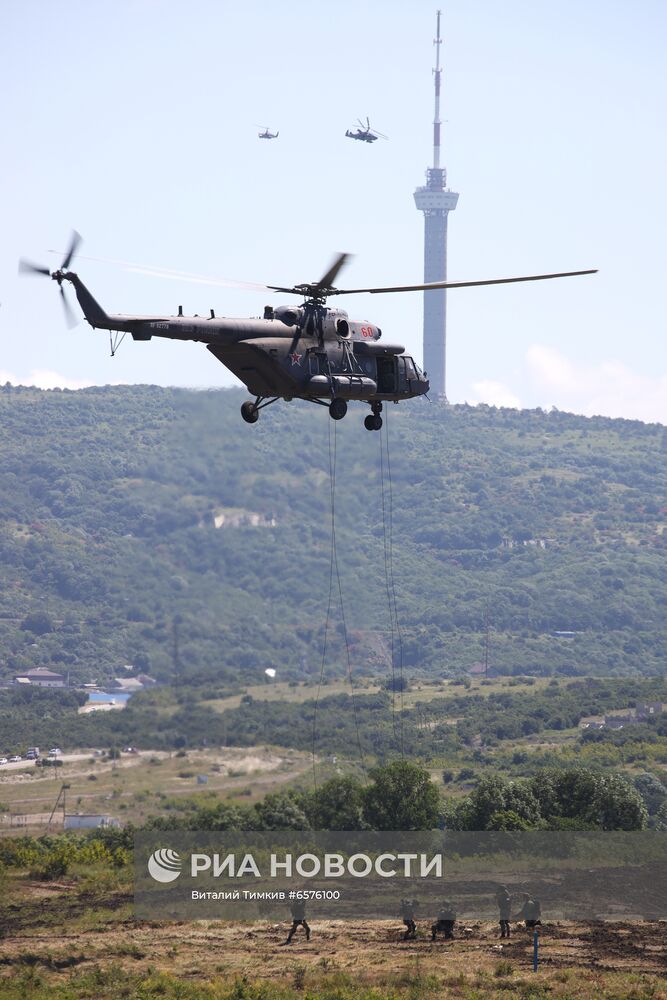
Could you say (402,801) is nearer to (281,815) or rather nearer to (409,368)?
(281,815)

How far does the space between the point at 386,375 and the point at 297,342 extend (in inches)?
191

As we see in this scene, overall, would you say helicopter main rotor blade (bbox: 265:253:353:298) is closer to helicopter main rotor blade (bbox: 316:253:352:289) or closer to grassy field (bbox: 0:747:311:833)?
helicopter main rotor blade (bbox: 316:253:352:289)

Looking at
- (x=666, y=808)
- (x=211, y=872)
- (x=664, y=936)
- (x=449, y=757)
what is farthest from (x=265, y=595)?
(x=664, y=936)

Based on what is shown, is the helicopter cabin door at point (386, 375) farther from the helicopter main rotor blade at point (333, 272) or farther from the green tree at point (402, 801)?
the green tree at point (402, 801)

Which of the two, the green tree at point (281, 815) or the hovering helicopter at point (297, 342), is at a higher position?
the hovering helicopter at point (297, 342)

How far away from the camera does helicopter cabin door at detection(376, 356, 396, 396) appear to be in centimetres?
5756

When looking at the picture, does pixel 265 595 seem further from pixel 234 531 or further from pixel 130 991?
pixel 130 991

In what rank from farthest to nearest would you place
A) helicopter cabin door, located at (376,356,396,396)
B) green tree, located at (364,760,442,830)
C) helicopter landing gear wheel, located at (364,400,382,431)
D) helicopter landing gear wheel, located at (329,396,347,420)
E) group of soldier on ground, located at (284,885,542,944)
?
green tree, located at (364,760,442,830)
group of soldier on ground, located at (284,885,542,944)
helicopter landing gear wheel, located at (364,400,382,431)
helicopter cabin door, located at (376,356,396,396)
helicopter landing gear wheel, located at (329,396,347,420)

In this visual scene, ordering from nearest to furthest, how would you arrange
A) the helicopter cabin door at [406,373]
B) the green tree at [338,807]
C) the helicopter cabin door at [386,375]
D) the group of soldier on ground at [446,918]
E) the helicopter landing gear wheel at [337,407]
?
the helicopter landing gear wheel at [337,407] < the helicopter cabin door at [386,375] < the helicopter cabin door at [406,373] < the group of soldier on ground at [446,918] < the green tree at [338,807]

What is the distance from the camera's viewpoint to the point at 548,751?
545 ft

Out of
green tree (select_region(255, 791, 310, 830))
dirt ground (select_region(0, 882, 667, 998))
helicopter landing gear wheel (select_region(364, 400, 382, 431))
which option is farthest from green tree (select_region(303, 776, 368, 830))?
helicopter landing gear wheel (select_region(364, 400, 382, 431))

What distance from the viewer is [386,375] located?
5772cm

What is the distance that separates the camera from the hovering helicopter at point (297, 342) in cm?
5128

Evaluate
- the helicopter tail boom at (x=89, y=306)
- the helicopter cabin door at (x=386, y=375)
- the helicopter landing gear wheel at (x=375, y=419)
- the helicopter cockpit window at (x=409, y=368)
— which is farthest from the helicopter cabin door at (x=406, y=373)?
the helicopter tail boom at (x=89, y=306)
